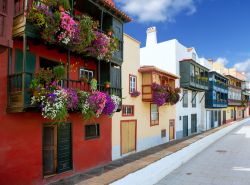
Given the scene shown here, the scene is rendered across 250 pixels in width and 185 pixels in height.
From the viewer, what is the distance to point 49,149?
11031mm

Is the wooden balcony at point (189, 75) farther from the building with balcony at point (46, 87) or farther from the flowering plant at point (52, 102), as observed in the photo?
the flowering plant at point (52, 102)

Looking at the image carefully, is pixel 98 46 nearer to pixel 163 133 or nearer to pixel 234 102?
pixel 163 133

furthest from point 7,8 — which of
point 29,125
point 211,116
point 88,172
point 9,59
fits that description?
point 211,116

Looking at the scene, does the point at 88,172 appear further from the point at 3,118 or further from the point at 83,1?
the point at 83,1

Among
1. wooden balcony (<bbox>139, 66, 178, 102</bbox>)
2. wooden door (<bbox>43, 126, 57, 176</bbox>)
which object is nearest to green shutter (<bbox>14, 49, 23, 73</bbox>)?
wooden door (<bbox>43, 126, 57, 176</bbox>)

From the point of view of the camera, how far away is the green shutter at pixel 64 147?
1121cm

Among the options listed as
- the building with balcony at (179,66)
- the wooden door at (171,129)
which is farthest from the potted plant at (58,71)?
the building with balcony at (179,66)

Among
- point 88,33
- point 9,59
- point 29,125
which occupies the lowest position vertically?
point 29,125

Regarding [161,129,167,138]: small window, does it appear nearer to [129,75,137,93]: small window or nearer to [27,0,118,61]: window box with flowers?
[129,75,137,93]: small window

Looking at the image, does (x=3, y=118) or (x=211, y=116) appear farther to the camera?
(x=211, y=116)

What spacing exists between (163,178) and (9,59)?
8.03 meters

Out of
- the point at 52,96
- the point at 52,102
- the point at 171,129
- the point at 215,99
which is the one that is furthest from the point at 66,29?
the point at 215,99

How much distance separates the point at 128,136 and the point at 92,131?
171 inches

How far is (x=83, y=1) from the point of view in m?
11.8
